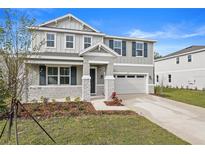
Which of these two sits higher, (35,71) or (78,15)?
(78,15)

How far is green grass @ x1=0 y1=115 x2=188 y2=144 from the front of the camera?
19.1 feet

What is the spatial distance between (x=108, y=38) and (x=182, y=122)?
1234cm

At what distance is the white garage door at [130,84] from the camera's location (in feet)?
61.6

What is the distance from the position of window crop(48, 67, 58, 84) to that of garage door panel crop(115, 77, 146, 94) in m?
6.03

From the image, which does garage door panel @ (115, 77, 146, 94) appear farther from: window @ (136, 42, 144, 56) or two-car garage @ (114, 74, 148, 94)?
window @ (136, 42, 144, 56)

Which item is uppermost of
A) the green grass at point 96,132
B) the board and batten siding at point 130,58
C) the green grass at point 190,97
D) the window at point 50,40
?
the window at point 50,40

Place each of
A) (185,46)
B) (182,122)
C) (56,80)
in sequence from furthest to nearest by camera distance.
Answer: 1. (185,46)
2. (56,80)
3. (182,122)

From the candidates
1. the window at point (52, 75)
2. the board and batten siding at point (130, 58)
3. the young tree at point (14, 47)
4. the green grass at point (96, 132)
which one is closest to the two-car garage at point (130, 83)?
the board and batten siding at point (130, 58)

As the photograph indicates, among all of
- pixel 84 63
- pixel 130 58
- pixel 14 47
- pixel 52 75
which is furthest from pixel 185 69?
pixel 14 47

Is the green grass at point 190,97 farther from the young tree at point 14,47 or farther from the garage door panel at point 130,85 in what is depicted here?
the young tree at point 14,47

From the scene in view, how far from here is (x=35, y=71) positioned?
1496cm

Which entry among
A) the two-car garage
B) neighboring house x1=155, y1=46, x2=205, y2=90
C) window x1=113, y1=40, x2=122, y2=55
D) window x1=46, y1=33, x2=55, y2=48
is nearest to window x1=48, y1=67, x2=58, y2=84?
window x1=46, y1=33, x2=55, y2=48
